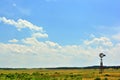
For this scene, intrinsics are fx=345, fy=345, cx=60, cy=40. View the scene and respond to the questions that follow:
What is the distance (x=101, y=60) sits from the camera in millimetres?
99875

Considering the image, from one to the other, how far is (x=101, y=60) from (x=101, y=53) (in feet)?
9.40

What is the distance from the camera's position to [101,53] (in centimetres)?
9794
